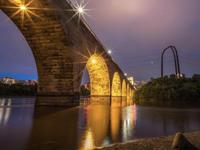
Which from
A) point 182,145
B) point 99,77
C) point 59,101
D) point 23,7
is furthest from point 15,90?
point 182,145

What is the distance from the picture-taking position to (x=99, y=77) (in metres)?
32.6

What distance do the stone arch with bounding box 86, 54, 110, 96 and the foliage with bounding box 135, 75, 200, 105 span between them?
6638 millimetres

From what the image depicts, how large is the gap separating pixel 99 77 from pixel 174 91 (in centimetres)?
1231

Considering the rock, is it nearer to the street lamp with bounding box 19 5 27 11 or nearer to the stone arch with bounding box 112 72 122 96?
the street lamp with bounding box 19 5 27 11

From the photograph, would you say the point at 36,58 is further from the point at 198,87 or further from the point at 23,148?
the point at 198,87

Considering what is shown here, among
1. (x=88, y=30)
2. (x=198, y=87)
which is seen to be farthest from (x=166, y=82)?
(x=88, y=30)

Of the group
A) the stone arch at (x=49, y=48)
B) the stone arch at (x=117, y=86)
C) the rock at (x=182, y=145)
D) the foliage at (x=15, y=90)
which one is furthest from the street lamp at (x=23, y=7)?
the foliage at (x=15, y=90)

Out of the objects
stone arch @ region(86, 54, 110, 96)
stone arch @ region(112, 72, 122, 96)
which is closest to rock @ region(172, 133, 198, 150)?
stone arch @ region(86, 54, 110, 96)

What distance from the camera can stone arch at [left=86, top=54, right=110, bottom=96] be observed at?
30083 mm

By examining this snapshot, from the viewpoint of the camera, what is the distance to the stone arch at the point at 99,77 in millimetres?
30083

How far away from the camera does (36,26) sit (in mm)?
13266

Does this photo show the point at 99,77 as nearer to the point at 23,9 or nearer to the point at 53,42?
the point at 53,42

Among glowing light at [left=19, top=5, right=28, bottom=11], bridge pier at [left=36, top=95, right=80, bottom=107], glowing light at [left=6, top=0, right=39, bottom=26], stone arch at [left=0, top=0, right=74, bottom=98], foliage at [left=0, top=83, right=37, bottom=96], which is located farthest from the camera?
foliage at [left=0, top=83, right=37, bottom=96]

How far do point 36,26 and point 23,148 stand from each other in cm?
1123
